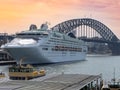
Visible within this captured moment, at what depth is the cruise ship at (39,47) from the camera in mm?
118562

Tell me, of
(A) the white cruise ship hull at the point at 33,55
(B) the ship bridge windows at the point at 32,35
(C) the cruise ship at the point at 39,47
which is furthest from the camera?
(B) the ship bridge windows at the point at 32,35

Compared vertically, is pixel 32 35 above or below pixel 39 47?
above

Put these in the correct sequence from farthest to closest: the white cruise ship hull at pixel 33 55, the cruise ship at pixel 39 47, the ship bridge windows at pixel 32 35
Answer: the ship bridge windows at pixel 32 35 → the cruise ship at pixel 39 47 → the white cruise ship hull at pixel 33 55

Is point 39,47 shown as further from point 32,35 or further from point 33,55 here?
point 32,35

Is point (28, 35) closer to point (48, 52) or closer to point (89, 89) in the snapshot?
point (48, 52)

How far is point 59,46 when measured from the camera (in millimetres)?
140750

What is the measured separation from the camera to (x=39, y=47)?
119500mm

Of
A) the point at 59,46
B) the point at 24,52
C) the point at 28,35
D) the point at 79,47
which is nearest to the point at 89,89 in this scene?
the point at 24,52

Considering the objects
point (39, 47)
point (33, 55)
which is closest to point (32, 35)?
point (39, 47)

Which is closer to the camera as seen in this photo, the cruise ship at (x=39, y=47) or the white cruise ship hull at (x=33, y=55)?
the white cruise ship hull at (x=33, y=55)

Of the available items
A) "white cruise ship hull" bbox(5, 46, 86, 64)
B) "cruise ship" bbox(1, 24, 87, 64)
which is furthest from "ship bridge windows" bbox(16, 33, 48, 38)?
"white cruise ship hull" bbox(5, 46, 86, 64)

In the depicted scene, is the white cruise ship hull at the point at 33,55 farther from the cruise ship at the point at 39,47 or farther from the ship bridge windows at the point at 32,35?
the ship bridge windows at the point at 32,35

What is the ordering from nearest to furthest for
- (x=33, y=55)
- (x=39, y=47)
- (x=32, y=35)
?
(x=39, y=47) → (x=33, y=55) → (x=32, y=35)

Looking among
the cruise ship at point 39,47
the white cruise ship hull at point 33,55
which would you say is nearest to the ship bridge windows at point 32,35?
the cruise ship at point 39,47
